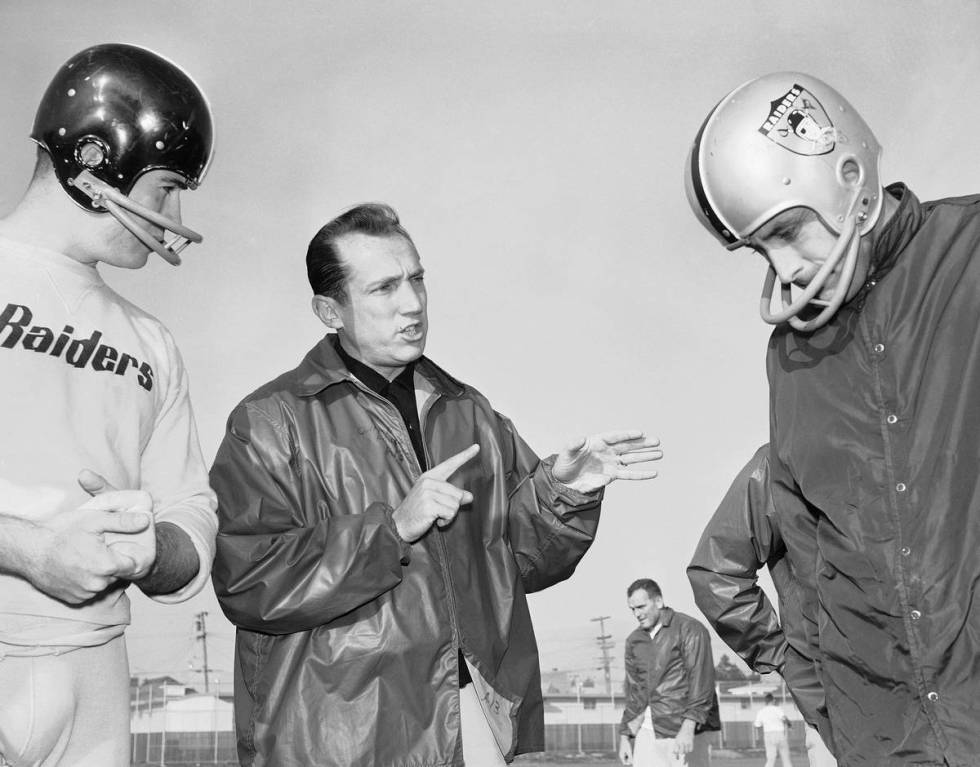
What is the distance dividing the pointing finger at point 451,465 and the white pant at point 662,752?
24.0 feet

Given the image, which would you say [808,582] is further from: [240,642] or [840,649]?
[240,642]

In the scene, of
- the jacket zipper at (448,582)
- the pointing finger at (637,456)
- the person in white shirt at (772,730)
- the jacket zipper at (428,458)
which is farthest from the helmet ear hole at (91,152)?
the person in white shirt at (772,730)

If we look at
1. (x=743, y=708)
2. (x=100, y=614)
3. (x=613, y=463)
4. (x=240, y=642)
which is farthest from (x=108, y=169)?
(x=743, y=708)

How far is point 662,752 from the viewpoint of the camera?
9938 mm

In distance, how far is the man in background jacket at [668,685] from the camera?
978cm

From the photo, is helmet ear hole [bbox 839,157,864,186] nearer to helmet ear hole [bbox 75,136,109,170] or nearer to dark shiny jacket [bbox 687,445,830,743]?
dark shiny jacket [bbox 687,445,830,743]

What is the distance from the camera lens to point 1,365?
Result: 2332mm

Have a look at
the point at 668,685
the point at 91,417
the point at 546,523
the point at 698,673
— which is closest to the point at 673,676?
the point at 668,685

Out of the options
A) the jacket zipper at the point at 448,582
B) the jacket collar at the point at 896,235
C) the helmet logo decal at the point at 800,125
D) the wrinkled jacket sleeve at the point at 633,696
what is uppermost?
the helmet logo decal at the point at 800,125

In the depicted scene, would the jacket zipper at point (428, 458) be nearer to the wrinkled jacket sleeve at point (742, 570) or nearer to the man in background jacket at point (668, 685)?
the wrinkled jacket sleeve at point (742, 570)

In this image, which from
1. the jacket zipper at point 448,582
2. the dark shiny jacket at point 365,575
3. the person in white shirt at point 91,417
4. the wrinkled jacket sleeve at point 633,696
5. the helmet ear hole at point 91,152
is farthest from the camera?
the wrinkled jacket sleeve at point 633,696

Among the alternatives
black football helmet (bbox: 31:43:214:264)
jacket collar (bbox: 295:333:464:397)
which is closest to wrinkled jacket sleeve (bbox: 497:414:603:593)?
jacket collar (bbox: 295:333:464:397)

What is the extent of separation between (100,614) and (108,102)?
1.14 m

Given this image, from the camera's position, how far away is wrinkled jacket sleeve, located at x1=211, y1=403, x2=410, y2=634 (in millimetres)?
3102
